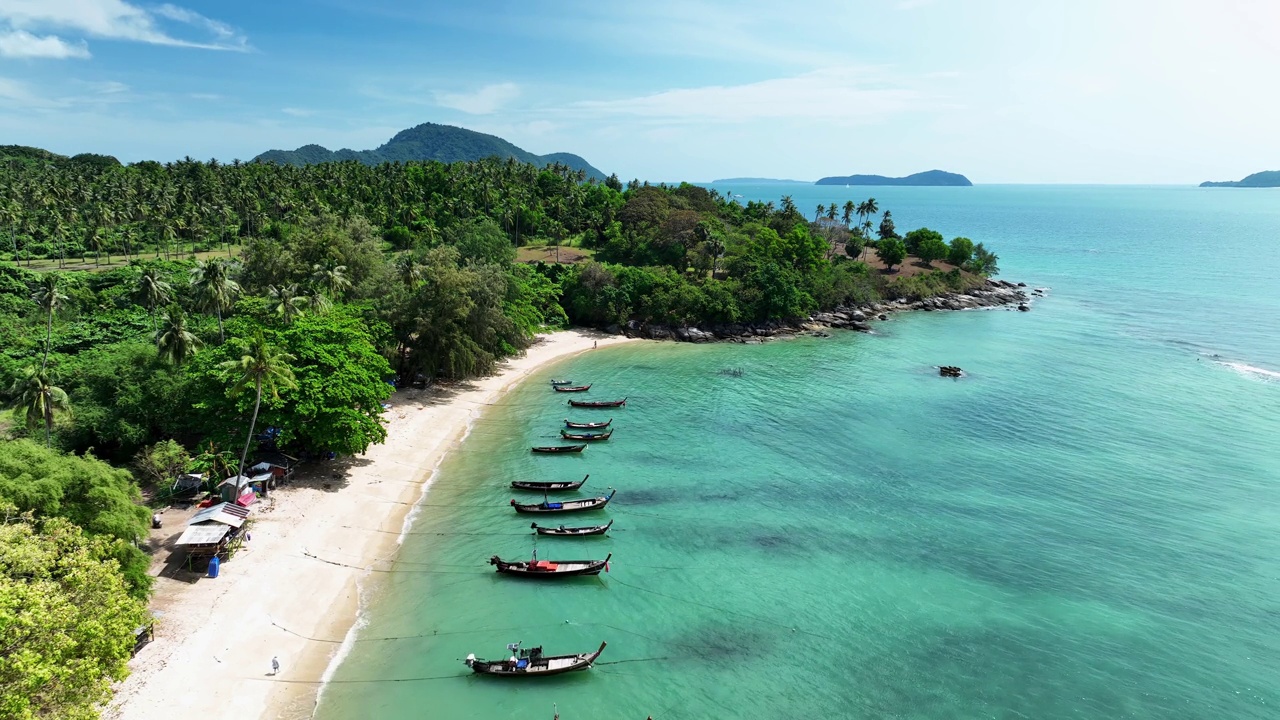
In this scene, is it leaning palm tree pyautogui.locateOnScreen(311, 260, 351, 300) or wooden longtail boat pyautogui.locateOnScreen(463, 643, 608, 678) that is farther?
leaning palm tree pyautogui.locateOnScreen(311, 260, 351, 300)

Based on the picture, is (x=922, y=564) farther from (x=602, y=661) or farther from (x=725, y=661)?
(x=602, y=661)

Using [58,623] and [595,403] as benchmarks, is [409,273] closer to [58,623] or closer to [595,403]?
[595,403]

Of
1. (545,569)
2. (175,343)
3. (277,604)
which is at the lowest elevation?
(545,569)

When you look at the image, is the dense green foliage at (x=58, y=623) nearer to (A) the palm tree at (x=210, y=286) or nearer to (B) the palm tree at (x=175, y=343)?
(B) the palm tree at (x=175, y=343)

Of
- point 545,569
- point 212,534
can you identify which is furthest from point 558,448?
point 212,534

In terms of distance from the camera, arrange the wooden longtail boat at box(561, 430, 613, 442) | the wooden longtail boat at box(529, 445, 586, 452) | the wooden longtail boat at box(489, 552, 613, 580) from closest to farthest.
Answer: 1. the wooden longtail boat at box(489, 552, 613, 580)
2. the wooden longtail boat at box(529, 445, 586, 452)
3. the wooden longtail boat at box(561, 430, 613, 442)

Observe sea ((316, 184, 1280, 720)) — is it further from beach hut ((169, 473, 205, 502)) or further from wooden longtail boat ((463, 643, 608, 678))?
beach hut ((169, 473, 205, 502))

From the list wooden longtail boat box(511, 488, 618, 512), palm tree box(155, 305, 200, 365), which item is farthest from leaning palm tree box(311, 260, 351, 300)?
wooden longtail boat box(511, 488, 618, 512)
